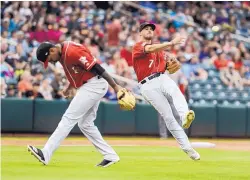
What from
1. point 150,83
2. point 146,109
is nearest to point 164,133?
point 146,109

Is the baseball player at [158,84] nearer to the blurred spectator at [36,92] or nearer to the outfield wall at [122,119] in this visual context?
the outfield wall at [122,119]

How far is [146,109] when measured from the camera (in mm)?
20688

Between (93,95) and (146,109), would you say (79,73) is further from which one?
(146,109)

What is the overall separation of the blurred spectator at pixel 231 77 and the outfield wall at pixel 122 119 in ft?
7.46

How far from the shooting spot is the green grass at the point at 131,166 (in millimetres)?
9156

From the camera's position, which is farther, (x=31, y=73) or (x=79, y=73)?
(x=31, y=73)

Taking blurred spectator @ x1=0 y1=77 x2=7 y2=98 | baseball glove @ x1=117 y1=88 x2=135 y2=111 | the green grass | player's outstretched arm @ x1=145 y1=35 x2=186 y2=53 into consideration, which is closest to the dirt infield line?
blurred spectator @ x1=0 y1=77 x2=7 y2=98

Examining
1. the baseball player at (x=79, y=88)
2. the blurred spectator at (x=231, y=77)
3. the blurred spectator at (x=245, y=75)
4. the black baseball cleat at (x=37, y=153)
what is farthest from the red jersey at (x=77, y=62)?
the blurred spectator at (x=245, y=75)

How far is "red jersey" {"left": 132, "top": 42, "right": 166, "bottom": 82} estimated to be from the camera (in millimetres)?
11805

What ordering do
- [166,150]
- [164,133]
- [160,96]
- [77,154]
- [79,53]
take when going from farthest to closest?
1. [164,133]
2. [166,150]
3. [77,154]
4. [160,96]
5. [79,53]

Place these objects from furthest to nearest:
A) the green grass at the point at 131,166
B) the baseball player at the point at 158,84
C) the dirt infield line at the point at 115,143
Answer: the dirt infield line at the point at 115,143 → the baseball player at the point at 158,84 → the green grass at the point at 131,166

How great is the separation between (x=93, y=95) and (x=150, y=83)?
176cm

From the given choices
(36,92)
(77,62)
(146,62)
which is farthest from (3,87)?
(77,62)

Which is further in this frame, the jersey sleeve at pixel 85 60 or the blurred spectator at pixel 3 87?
the blurred spectator at pixel 3 87
